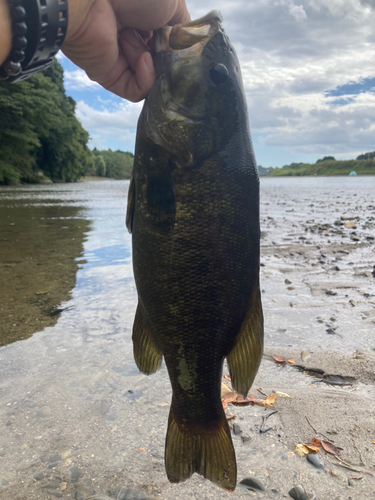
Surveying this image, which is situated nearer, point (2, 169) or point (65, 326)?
point (65, 326)

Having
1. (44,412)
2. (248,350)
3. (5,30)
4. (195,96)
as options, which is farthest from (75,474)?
(5,30)

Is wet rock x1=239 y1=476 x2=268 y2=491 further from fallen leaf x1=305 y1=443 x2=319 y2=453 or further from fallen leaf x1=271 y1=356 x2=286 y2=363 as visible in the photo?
fallen leaf x1=271 y1=356 x2=286 y2=363

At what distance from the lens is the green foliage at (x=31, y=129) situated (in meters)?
34.0

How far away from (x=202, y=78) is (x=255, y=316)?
4.25 ft

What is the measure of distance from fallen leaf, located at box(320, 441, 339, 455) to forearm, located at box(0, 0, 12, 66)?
2703mm

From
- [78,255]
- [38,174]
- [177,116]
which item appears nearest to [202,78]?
[177,116]

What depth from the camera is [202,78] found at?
2033 millimetres

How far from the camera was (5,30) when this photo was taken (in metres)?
1.72

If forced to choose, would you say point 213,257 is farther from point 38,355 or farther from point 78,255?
point 78,255

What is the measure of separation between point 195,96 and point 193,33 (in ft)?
1.15

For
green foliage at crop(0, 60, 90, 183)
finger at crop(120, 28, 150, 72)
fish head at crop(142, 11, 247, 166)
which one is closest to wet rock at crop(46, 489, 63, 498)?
fish head at crop(142, 11, 247, 166)

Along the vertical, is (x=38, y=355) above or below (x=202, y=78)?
below

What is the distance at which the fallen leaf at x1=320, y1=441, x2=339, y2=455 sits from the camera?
7.23ft

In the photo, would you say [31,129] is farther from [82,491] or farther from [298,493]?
[298,493]
